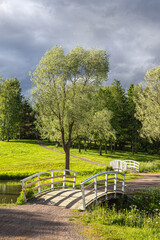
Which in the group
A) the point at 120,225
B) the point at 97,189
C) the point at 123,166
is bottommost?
the point at 123,166

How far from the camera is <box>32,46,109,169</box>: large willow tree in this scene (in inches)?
811

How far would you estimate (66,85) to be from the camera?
70.6ft

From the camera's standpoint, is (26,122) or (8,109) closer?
(8,109)

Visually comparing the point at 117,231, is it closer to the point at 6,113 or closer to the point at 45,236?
the point at 45,236

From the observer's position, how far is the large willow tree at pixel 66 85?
20.6 metres

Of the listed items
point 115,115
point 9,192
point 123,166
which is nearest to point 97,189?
point 9,192

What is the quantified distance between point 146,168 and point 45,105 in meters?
16.9

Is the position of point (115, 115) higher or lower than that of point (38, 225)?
higher

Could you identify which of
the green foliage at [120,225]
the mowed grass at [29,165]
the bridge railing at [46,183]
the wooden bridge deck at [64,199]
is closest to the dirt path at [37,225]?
the green foliage at [120,225]

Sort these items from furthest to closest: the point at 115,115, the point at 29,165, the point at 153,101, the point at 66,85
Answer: the point at 115,115
the point at 153,101
the point at 29,165
the point at 66,85

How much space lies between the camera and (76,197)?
1216 cm

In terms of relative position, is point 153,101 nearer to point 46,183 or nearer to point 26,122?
point 46,183

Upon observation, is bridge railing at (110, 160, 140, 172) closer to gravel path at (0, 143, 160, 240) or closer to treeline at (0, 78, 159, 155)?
treeline at (0, 78, 159, 155)

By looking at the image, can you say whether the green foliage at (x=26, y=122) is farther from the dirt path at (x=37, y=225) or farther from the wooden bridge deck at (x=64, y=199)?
the dirt path at (x=37, y=225)
